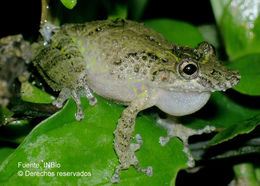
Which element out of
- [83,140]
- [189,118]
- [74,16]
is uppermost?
[74,16]

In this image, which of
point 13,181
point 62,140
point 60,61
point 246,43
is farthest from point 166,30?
point 13,181

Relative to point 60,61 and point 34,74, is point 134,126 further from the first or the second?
point 34,74

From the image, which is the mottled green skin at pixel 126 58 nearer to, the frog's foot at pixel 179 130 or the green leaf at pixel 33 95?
the green leaf at pixel 33 95

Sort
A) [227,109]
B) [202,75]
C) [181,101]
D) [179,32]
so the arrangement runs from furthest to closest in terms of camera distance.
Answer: [179,32]
[227,109]
[181,101]
[202,75]

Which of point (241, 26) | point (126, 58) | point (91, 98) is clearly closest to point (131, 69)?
point (126, 58)

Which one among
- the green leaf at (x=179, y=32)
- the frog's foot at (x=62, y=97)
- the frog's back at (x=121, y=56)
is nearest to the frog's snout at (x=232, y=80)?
the frog's back at (x=121, y=56)

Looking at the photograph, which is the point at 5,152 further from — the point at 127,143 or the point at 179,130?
the point at 179,130

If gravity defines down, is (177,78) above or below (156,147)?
above
